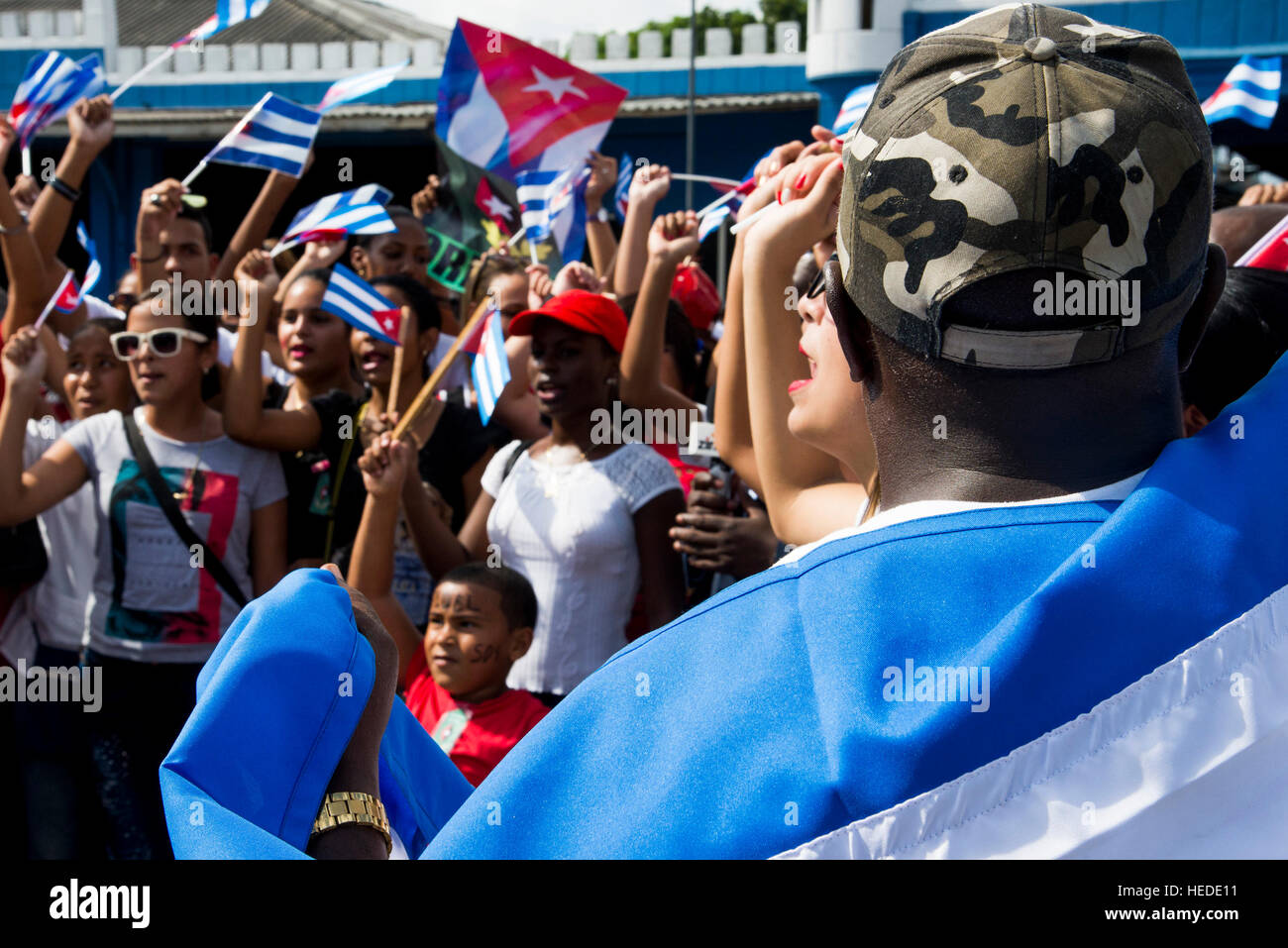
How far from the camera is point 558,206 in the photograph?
216 inches

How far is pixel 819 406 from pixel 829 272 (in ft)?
1.55

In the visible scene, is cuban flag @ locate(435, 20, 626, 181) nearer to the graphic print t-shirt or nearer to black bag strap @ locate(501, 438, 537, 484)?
black bag strap @ locate(501, 438, 537, 484)

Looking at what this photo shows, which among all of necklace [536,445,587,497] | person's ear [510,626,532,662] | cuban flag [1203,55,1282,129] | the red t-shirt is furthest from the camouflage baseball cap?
cuban flag [1203,55,1282,129]

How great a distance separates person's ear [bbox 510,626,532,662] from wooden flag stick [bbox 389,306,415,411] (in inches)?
41.7

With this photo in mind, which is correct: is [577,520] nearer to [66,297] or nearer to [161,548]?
[161,548]

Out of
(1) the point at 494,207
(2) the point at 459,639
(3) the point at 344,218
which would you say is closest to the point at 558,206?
(3) the point at 344,218

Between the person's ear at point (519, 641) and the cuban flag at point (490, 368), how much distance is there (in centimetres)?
71

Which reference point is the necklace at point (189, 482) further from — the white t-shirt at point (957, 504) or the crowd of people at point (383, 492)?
the white t-shirt at point (957, 504)

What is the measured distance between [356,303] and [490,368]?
0.58 metres

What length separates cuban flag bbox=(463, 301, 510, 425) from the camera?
13.4 ft

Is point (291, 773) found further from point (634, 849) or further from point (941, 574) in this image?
point (941, 574)

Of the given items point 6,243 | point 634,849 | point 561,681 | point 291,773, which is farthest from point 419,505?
point 634,849

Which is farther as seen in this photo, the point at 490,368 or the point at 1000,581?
the point at 490,368

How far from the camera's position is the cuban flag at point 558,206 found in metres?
5.42
